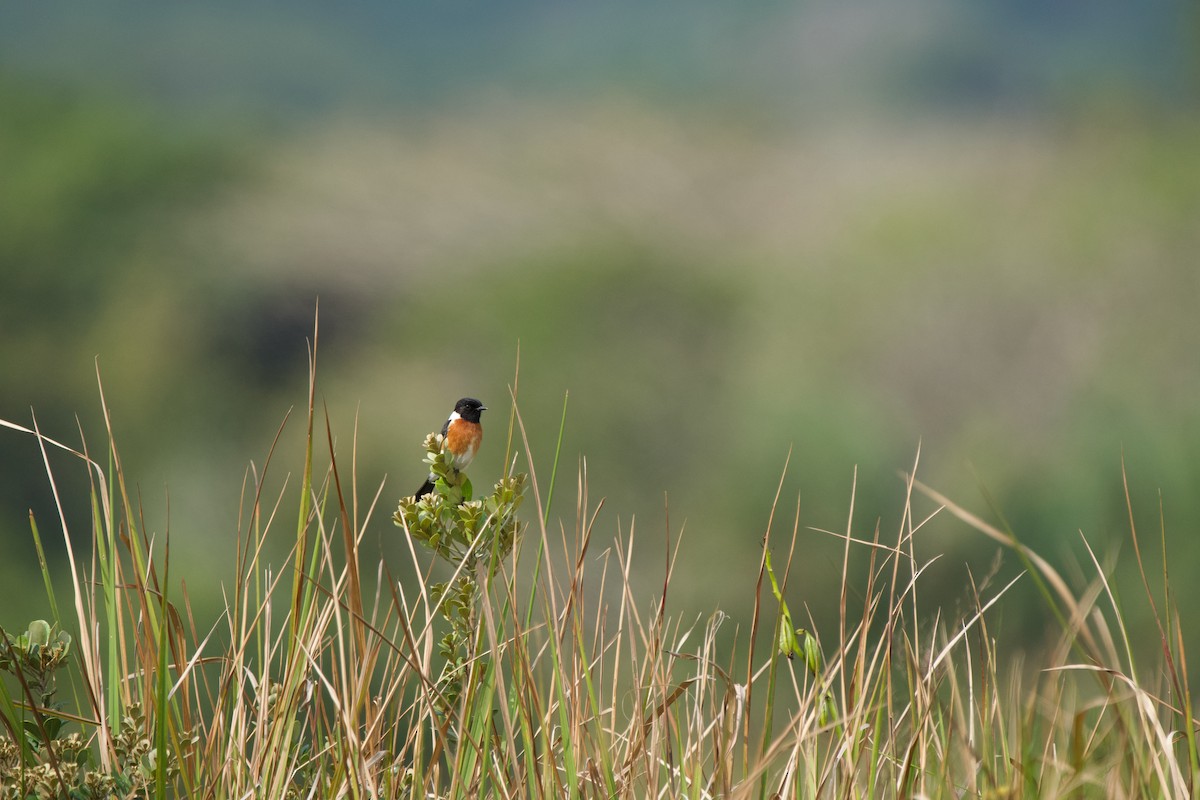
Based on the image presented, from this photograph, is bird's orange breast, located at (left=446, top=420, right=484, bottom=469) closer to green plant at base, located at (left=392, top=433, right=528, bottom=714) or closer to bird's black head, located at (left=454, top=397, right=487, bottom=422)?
bird's black head, located at (left=454, top=397, right=487, bottom=422)

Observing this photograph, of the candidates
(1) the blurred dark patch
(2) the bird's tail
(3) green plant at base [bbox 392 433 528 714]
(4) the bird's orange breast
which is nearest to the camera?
(3) green plant at base [bbox 392 433 528 714]

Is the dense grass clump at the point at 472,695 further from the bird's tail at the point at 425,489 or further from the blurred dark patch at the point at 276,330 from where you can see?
the blurred dark patch at the point at 276,330

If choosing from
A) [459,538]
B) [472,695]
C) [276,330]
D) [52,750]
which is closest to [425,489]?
[459,538]

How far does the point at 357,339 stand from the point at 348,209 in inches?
256

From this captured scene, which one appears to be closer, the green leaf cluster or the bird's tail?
the green leaf cluster

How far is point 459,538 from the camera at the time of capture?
5.01 ft

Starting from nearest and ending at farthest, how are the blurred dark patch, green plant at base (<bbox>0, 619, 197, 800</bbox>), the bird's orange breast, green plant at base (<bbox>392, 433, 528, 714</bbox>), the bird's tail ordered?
green plant at base (<bbox>0, 619, 197, 800</bbox>)
green plant at base (<bbox>392, 433, 528, 714</bbox>)
the bird's tail
the bird's orange breast
the blurred dark patch

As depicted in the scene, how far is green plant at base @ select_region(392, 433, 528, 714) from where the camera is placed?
1473mm

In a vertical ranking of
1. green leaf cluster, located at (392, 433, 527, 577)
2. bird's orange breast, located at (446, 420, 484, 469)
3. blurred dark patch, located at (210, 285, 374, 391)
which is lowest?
blurred dark patch, located at (210, 285, 374, 391)

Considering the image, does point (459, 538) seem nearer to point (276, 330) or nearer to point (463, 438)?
point (463, 438)

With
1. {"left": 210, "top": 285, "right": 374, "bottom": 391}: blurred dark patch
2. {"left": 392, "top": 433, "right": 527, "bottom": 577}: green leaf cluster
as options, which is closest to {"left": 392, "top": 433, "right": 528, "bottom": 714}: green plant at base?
{"left": 392, "top": 433, "right": 527, "bottom": 577}: green leaf cluster

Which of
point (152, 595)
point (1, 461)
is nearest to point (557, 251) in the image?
point (1, 461)

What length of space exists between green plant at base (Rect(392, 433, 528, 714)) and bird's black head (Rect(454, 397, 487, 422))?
0.77 metres

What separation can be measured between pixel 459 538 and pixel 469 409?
86 cm
